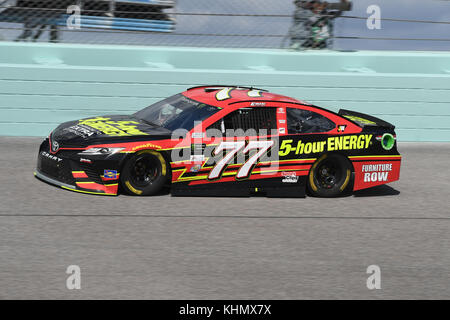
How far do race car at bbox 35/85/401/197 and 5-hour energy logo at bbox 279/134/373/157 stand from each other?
0.04 feet

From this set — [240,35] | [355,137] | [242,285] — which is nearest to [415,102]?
[240,35]

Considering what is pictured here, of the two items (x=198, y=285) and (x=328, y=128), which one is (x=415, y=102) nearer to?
(x=328, y=128)

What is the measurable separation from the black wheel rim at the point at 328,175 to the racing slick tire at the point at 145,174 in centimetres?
202

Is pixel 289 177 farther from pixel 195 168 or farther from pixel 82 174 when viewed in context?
pixel 82 174

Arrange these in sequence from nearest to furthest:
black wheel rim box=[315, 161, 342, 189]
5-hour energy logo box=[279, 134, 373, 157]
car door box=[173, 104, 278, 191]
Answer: car door box=[173, 104, 278, 191]
5-hour energy logo box=[279, 134, 373, 157]
black wheel rim box=[315, 161, 342, 189]

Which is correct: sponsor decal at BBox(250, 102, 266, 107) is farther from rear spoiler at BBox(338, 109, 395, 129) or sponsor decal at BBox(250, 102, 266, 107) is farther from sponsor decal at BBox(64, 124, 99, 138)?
sponsor decal at BBox(64, 124, 99, 138)

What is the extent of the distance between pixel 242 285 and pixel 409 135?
820 cm

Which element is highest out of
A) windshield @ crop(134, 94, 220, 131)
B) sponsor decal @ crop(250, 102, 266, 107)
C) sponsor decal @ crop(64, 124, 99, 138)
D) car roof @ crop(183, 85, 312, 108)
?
car roof @ crop(183, 85, 312, 108)

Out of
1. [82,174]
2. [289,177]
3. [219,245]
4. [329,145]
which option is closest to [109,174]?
[82,174]

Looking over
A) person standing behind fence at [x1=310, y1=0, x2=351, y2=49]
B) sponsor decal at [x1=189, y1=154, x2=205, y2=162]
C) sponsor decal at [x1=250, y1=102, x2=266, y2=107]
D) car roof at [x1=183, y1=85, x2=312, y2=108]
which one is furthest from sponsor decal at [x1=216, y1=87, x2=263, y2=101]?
person standing behind fence at [x1=310, y1=0, x2=351, y2=49]

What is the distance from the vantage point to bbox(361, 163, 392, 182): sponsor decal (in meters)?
8.03

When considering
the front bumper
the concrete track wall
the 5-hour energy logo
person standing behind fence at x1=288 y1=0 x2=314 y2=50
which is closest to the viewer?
the front bumper

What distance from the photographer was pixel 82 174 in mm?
6949

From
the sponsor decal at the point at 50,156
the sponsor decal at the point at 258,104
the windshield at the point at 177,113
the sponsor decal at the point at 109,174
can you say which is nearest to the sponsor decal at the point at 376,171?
the sponsor decal at the point at 258,104
